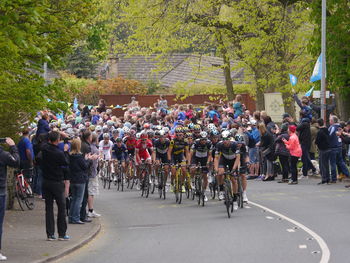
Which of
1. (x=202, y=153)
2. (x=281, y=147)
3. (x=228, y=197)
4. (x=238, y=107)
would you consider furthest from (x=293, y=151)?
(x=238, y=107)

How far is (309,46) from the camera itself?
31344mm

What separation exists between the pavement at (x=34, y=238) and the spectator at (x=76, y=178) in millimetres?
336

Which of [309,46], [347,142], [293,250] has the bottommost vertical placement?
[293,250]

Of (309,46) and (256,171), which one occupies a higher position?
(309,46)

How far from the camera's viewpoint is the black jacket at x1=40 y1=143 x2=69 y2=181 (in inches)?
601

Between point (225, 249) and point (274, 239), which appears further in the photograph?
point (274, 239)

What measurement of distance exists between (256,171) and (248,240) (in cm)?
1330

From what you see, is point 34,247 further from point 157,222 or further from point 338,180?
point 338,180

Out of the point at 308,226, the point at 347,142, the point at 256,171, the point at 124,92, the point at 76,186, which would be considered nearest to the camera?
the point at 308,226

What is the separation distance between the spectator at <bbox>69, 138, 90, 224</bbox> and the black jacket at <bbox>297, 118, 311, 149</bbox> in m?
10.2

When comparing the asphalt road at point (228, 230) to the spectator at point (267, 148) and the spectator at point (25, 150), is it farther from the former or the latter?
the spectator at point (267, 148)

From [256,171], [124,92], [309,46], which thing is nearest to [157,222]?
[256,171]

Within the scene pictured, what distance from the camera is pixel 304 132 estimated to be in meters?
26.7

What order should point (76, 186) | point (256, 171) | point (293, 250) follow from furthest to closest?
point (256, 171) < point (76, 186) < point (293, 250)
